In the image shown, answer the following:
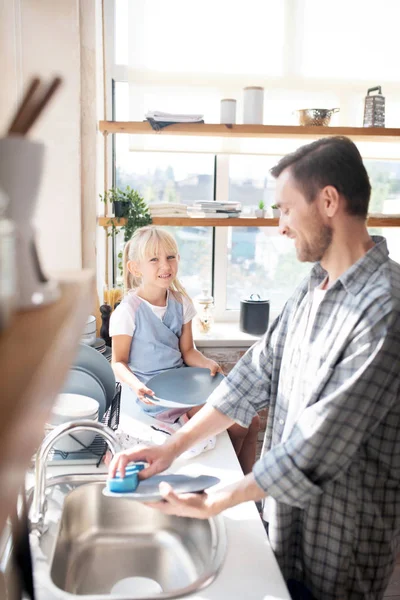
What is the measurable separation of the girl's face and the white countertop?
38.0 inches

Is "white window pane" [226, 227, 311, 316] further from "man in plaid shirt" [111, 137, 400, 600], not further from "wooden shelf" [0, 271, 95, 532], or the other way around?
"wooden shelf" [0, 271, 95, 532]

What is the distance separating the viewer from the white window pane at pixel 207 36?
2947 millimetres

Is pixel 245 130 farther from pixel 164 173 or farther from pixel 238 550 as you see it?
pixel 238 550

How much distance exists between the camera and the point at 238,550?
47.8 inches

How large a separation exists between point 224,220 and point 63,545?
1.95m

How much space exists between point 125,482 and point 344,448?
1.57ft

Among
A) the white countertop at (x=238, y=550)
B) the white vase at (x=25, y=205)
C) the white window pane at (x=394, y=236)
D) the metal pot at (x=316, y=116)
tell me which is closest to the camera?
the white vase at (x=25, y=205)

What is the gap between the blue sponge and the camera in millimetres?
1214

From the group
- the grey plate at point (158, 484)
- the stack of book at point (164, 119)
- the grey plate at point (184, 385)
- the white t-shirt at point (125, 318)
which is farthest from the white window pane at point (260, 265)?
the grey plate at point (158, 484)

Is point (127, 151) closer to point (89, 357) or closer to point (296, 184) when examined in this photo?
point (89, 357)

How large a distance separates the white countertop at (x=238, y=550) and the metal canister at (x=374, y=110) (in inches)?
82.7

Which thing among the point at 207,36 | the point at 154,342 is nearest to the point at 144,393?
the point at 154,342

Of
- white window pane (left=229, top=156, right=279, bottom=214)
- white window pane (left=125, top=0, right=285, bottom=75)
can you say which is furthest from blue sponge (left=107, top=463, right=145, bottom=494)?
white window pane (left=125, top=0, right=285, bottom=75)

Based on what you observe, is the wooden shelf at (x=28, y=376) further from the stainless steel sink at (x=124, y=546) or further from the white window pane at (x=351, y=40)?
the white window pane at (x=351, y=40)
